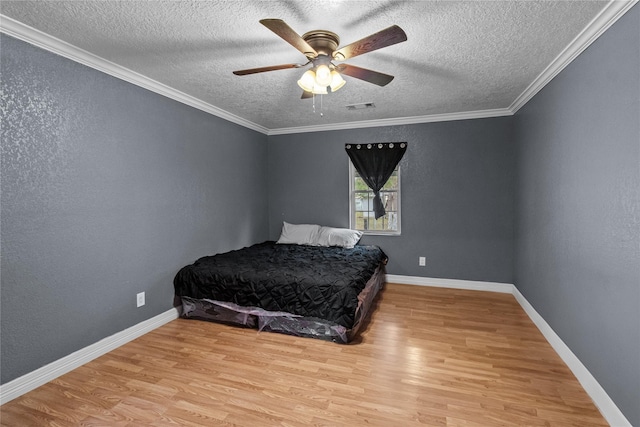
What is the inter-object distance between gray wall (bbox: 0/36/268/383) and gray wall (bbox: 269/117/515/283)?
197cm

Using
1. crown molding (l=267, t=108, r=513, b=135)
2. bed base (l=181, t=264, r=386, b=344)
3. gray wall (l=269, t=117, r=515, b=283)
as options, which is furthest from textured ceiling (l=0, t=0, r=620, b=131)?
bed base (l=181, t=264, r=386, b=344)

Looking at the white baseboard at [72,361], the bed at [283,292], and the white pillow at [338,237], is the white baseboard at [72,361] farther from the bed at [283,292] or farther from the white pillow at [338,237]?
the white pillow at [338,237]

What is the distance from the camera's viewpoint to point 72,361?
2373 mm

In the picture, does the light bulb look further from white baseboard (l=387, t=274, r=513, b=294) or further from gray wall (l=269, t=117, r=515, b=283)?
white baseboard (l=387, t=274, r=513, b=294)

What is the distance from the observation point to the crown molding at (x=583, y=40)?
1.76 metres

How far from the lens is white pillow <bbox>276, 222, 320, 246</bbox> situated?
4711 millimetres

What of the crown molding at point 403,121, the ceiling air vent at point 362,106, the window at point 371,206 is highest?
the ceiling air vent at point 362,106

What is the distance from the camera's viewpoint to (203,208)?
3793 mm

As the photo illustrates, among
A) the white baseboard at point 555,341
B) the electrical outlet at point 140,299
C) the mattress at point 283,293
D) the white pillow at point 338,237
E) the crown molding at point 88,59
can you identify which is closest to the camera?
the white baseboard at point 555,341

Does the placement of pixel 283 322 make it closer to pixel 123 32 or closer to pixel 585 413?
pixel 585 413

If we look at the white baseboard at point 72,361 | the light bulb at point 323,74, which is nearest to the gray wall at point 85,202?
the white baseboard at point 72,361

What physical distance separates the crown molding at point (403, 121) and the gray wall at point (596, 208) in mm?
1049

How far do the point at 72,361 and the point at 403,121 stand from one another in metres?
4.47

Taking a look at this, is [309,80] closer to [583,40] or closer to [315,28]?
[315,28]
